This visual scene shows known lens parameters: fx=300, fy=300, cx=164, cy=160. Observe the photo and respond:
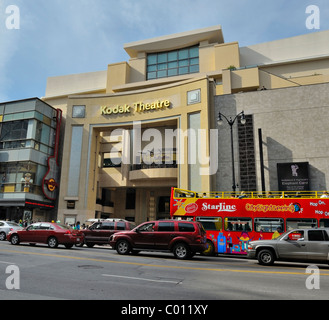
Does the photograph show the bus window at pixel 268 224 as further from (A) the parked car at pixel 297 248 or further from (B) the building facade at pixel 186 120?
(B) the building facade at pixel 186 120

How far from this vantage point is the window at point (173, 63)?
44.8 m

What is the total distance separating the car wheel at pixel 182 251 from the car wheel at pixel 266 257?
3233mm

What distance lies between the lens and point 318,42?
41.1 meters

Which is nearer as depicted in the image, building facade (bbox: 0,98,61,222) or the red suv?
the red suv

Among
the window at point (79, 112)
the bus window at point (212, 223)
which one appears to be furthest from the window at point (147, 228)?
the window at point (79, 112)

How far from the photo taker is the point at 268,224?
16359 mm

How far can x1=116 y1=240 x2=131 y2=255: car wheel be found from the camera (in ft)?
50.1

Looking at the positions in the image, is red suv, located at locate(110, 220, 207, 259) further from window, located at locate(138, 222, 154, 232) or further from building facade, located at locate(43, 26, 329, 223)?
building facade, located at locate(43, 26, 329, 223)

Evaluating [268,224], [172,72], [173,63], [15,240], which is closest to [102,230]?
[15,240]

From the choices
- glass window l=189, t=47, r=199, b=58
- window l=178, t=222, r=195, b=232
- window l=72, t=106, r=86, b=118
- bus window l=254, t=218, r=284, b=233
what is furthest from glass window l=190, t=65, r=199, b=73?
window l=178, t=222, r=195, b=232

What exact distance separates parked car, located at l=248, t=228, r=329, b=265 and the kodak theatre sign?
83.2ft

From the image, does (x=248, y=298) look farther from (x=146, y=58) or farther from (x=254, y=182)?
(x=146, y=58)

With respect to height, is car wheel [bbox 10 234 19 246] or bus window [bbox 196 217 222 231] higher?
bus window [bbox 196 217 222 231]
